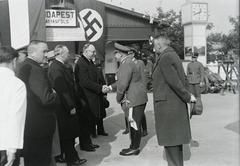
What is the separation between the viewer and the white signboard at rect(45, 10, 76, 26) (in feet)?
37.7

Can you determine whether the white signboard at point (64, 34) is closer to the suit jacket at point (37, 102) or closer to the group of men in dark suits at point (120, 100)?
the group of men in dark suits at point (120, 100)

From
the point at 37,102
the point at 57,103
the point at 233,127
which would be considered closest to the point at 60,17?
the point at 233,127

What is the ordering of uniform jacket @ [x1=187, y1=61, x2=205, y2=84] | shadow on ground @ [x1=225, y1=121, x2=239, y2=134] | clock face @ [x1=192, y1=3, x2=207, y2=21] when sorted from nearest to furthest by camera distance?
shadow on ground @ [x1=225, y1=121, x2=239, y2=134], uniform jacket @ [x1=187, y1=61, x2=205, y2=84], clock face @ [x1=192, y1=3, x2=207, y2=21]

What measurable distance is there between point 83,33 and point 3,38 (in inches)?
124

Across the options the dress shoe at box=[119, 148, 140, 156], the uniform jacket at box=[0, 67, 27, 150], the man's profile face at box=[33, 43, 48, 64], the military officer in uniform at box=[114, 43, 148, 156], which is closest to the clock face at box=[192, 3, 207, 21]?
the military officer in uniform at box=[114, 43, 148, 156]

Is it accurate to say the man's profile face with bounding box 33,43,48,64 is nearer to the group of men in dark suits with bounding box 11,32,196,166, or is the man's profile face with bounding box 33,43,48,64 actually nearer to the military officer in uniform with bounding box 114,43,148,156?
the group of men in dark suits with bounding box 11,32,196,166

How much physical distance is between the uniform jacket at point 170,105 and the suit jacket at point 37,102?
4.58ft

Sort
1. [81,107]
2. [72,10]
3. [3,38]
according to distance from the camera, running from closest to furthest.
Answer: [81,107] → [3,38] → [72,10]

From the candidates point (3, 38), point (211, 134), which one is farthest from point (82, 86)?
point (3, 38)

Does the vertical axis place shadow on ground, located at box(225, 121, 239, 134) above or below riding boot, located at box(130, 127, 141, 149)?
below

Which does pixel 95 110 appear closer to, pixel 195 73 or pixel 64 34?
pixel 195 73

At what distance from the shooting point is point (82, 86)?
537cm

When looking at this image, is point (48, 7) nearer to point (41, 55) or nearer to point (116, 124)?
point (116, 124)

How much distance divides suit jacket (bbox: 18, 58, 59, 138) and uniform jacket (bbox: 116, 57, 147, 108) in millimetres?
1754
